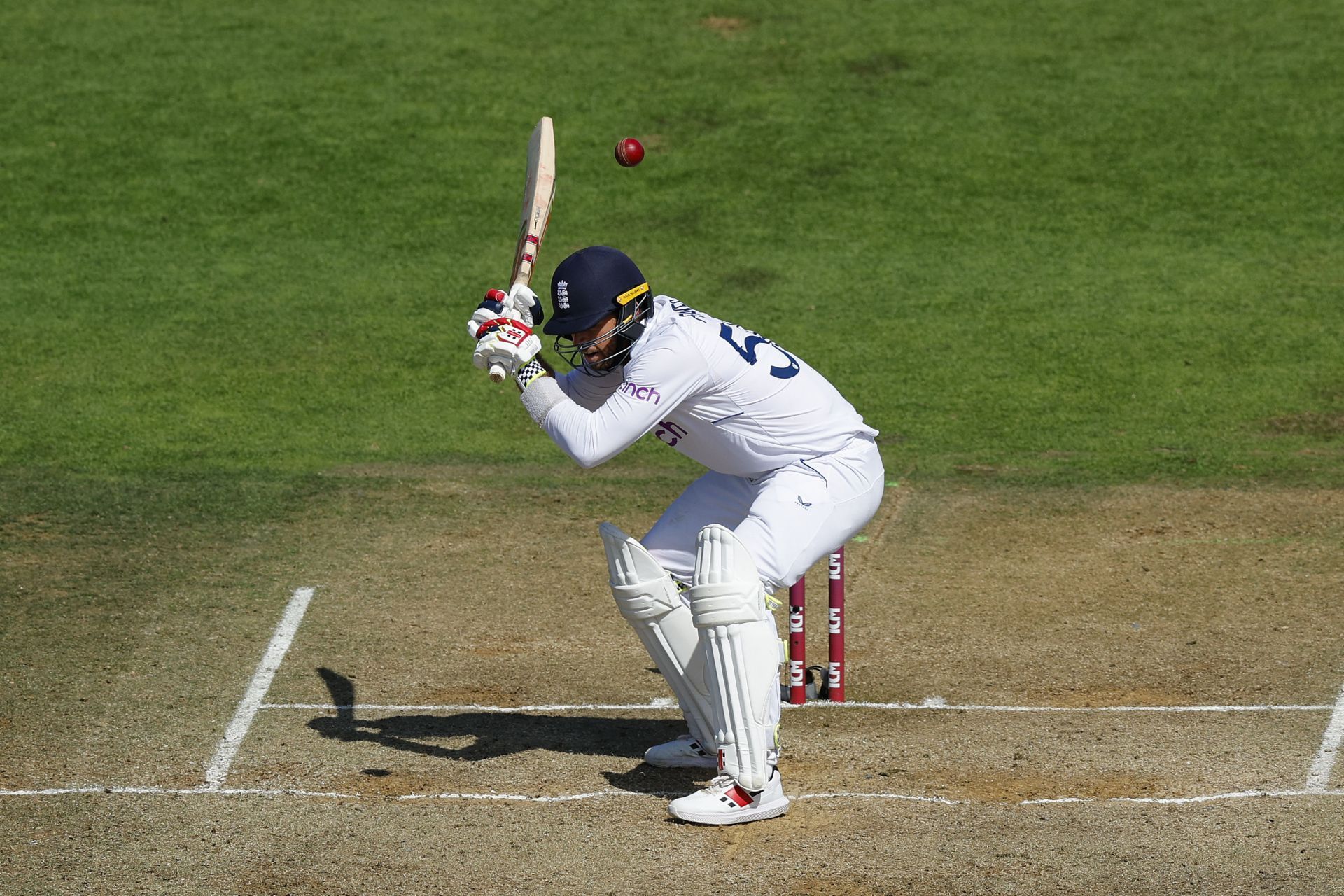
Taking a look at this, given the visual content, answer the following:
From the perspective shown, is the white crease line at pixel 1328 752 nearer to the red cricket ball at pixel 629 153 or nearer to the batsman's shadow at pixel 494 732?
the batsman's shadow at pixel 494 732

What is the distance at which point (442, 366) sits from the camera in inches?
498

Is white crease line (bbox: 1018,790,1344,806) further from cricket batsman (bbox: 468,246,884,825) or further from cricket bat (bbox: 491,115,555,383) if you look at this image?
cricket bat (bbox: 491,115,555,383)

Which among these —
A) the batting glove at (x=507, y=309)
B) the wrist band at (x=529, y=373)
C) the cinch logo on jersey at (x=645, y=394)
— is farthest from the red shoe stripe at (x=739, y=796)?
the batting glove at (x=507, y=309)

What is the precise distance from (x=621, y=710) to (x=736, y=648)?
1.52 metres

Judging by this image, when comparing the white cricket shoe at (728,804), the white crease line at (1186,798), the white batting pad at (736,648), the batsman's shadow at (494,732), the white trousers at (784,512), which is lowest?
the white crease line at (1186,798)

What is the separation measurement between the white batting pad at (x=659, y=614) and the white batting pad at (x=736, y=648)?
0.68ft

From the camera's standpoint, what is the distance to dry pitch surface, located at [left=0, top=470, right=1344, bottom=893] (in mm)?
6062

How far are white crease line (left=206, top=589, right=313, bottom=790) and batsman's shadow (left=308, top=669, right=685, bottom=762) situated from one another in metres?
0.34

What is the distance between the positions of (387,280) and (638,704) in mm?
7128

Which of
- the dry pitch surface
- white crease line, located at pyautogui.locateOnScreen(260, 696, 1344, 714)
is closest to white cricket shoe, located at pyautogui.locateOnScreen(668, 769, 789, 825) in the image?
the dry pitch surface

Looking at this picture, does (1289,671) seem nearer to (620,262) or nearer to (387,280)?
(620,262)

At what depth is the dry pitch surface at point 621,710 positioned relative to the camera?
606 cm

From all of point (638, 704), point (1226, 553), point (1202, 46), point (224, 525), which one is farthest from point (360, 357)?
point (1202, 46)

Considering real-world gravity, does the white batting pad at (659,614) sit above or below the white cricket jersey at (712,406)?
below
